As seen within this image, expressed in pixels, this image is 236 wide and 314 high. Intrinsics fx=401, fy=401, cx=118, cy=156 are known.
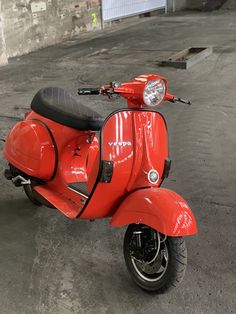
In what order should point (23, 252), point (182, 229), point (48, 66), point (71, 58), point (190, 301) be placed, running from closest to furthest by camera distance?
point (182, 229)
point (190, 301)
point (23, 252)
point (48, 66)
point (71, 58)

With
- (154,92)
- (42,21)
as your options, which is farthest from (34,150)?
(42,21)

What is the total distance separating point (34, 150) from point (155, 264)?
3.10ft

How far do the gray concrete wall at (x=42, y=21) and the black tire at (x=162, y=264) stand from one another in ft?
18.8

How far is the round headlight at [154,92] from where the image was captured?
5.70ft

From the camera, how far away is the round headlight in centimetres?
174

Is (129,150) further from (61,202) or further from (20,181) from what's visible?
(20,181)

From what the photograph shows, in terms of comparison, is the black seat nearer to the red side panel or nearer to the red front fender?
the red side panel

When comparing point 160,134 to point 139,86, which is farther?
point 160,134

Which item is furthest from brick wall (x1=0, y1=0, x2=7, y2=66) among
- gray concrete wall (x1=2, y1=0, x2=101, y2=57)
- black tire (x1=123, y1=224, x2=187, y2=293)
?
black tire (x1=123, y1=224, x2=187, y2=293)

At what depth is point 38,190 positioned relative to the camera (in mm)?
2330

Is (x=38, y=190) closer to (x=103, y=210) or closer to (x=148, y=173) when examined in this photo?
(x=103, y=210)

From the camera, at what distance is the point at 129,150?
6.08ft

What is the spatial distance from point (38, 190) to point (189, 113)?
7.21 ft

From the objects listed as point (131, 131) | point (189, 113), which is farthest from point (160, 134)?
point (189, 113)
